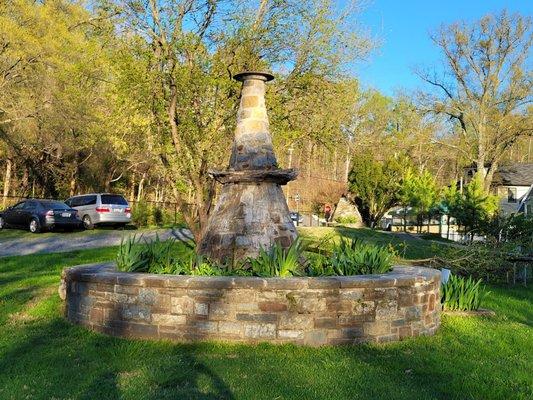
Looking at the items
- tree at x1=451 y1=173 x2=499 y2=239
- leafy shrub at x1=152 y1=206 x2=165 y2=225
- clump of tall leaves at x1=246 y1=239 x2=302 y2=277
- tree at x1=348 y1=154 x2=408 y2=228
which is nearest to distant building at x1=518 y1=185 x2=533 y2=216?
tree at x1=348 y1=154 x2=408 y2=228

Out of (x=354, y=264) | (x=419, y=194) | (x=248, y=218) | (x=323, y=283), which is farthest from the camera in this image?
(x=419, y=194)

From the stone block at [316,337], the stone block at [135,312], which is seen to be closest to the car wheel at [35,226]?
the stone block at [135,312]

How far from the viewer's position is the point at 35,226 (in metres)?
23.7

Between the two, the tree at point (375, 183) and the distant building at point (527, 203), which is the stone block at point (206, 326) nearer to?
the tree at point (375, 183)

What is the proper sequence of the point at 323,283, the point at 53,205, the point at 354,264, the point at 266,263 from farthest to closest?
the point at 53,205 → the point at 354,264 → the point at 266,263 → the point at 323,283

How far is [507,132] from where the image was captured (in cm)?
4219

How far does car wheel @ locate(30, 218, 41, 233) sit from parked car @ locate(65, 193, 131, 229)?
2459mm

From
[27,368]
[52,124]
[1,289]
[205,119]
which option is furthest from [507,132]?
[27,368]

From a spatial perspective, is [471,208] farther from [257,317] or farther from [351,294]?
[257,317]

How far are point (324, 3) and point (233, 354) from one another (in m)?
11.0

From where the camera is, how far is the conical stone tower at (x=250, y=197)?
8750 millimetres

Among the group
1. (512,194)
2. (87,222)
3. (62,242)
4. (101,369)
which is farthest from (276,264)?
Answer: (512,194)

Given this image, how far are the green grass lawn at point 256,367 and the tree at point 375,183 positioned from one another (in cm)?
3641

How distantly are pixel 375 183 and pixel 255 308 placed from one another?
1521 inches
